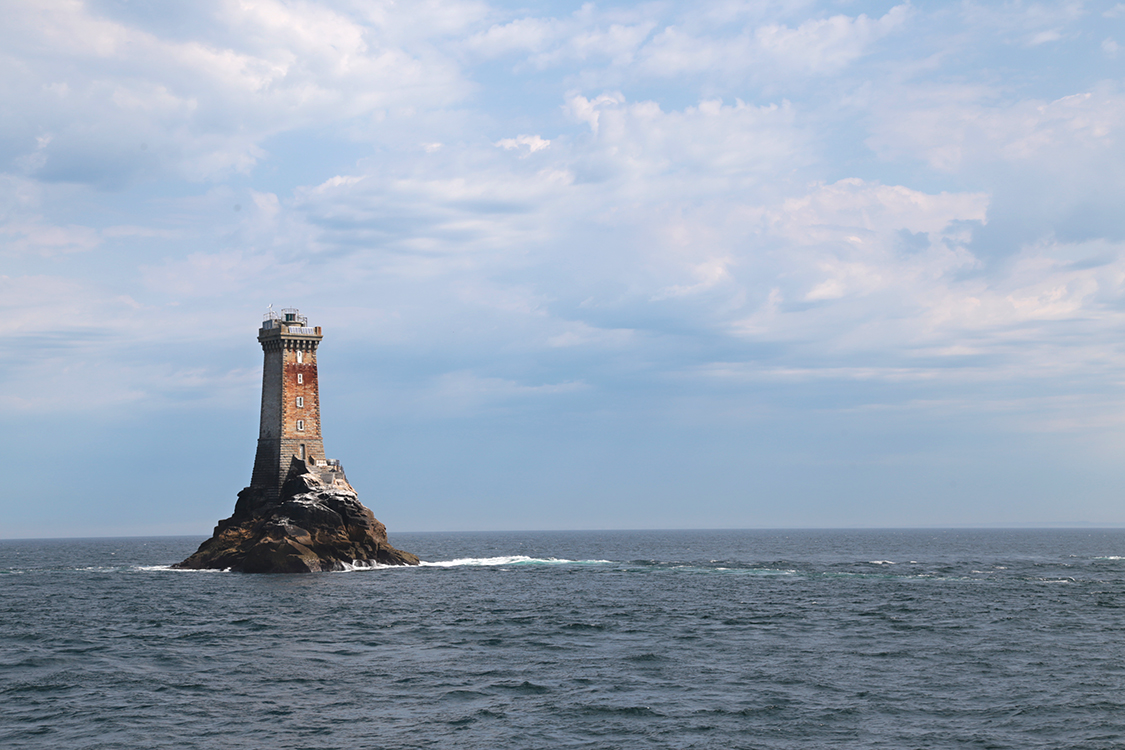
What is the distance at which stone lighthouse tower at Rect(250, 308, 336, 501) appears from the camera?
263ft

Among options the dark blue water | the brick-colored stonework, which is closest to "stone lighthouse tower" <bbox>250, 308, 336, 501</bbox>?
the brick-colored stonework

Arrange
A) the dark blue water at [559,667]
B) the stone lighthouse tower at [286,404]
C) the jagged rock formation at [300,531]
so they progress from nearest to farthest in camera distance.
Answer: the dark blue water at [559,667] → the jagged rock formation at [300,531] → the stone lighthouse tower at [286,404]

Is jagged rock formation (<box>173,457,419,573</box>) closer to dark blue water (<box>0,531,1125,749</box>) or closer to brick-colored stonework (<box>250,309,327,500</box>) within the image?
brick-colored stonework (<box>250,309,327,500</box>)

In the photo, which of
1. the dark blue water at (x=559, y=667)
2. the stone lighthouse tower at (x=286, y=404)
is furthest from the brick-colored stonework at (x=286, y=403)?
the dark blue water at (x=559, y=667)

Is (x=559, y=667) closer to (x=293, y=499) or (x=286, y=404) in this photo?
(x=293, y=499)

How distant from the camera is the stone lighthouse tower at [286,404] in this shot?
8006cm

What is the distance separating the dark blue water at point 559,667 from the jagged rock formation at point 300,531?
8.99 m

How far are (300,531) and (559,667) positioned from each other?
4494cm

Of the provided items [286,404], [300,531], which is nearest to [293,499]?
[300,531]

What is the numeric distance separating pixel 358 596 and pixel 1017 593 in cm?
4341

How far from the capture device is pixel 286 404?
80.9 metres

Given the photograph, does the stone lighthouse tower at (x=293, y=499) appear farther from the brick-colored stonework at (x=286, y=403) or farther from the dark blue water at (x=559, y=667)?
the dark blue water at (x=559, y=667)


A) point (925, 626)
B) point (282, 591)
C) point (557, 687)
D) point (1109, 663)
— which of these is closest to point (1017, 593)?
point (925, 626)

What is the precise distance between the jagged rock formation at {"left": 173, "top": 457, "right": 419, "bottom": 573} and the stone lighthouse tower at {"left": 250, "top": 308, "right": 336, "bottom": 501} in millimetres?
1006
